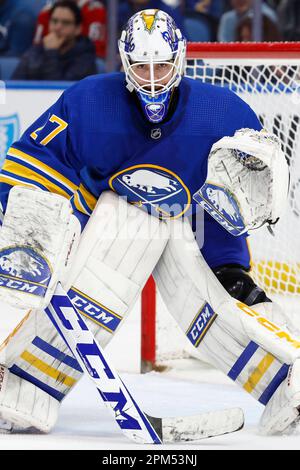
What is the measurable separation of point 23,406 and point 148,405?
0.53 meters

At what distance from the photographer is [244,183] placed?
266 centimetres

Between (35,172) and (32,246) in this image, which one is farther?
(35,172)

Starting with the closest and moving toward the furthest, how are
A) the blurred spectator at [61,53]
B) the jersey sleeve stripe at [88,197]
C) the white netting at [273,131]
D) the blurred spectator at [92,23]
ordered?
the jersey sleeve stripe at [88,197] → the white netting at [273,131] → the blurred spectator at [61,53] → the blurred spectator at [92,23]

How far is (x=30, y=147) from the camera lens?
2787 mm

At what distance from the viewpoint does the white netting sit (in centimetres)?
370

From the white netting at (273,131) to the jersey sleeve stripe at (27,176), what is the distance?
39.1 inches

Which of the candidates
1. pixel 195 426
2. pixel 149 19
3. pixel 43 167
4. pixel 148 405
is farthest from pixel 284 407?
pixel 149 19

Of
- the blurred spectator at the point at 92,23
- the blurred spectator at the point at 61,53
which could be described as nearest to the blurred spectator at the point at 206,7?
the blurred spectator at the point at 92,23

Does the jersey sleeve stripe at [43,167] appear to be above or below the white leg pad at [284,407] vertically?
above

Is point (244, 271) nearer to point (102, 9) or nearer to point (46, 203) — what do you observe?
point (46, 203)

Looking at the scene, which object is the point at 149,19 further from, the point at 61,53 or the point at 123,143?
the point at 61,53

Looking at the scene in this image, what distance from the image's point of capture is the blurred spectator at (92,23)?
5.54m

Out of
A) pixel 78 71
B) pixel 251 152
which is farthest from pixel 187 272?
pixel 78 71

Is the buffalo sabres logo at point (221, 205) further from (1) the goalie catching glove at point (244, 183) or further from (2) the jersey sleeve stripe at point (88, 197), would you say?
(2) the jersey sleeve stripe at point (88, 197)
